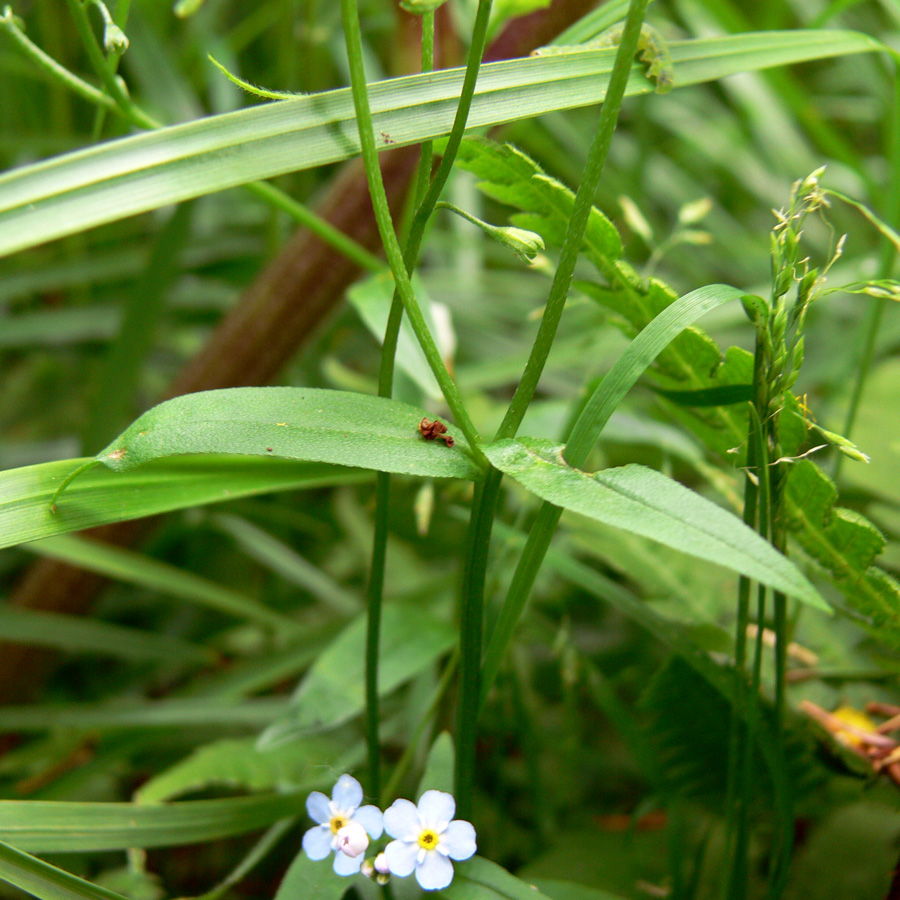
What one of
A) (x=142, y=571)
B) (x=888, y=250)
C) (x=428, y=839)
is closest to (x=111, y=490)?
(x=428, y=839)

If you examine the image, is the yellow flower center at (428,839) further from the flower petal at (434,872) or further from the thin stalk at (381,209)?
the thin stalk at (381,209)

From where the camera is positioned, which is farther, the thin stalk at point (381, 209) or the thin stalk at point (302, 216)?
the thin stalk at point (302, 216)

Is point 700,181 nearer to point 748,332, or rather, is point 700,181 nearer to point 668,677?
point 748,332

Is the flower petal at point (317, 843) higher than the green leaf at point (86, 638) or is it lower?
lower

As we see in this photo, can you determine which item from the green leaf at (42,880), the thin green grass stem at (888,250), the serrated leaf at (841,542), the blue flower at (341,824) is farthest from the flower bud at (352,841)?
the thin green grass stem at (888,250)

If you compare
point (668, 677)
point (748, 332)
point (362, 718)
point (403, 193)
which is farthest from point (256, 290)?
point (748, 332)

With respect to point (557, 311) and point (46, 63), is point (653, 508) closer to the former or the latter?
point (557, 311)

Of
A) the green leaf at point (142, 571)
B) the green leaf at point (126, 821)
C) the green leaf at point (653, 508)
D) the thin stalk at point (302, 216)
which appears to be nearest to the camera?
the green leaf at point (653, 508)
